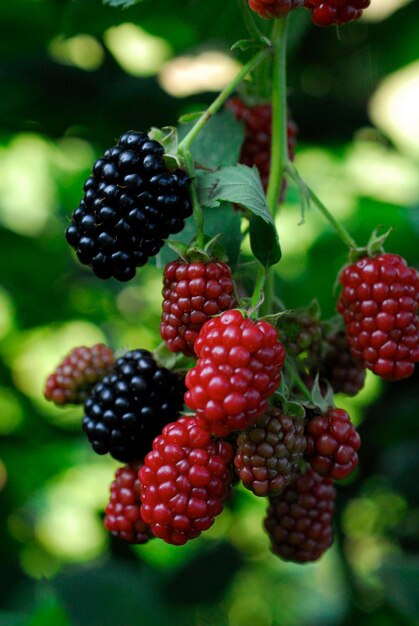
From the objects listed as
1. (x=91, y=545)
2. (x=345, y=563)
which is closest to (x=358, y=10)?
(x=345, y=563)

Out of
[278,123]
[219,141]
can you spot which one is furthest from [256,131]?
[278,123]

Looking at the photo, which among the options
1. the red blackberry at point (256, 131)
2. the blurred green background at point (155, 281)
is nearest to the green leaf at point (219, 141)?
the red blackberry at point (256, 131)

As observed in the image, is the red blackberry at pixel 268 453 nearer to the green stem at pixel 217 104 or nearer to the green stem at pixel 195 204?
the green stem at pixel 195 204

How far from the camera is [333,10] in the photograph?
1242mm

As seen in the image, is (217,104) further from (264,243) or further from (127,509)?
(127,509)

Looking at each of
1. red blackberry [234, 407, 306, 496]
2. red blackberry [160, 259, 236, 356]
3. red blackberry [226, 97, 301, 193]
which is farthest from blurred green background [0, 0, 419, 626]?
red blackberry [234, 407, 306, 496]

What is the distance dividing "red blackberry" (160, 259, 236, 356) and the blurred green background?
0.75 meters

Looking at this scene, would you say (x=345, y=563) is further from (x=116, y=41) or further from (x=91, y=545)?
(x=116, y=41)

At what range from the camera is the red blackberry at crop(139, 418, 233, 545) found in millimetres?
1208

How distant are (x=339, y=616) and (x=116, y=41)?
255 cm

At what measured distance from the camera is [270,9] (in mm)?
1225

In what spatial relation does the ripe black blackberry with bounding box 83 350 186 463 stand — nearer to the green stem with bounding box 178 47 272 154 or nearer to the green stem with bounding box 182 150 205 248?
the green stem with bounding box 182 150 205 248

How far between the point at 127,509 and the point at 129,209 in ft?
1.86

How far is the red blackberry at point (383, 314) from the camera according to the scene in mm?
1329
